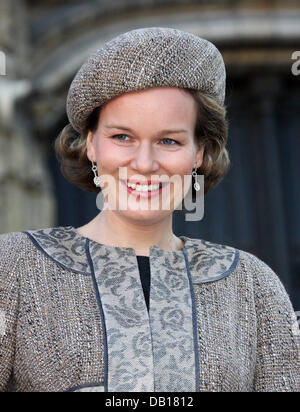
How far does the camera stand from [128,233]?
1.32 meters

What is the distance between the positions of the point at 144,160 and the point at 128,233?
173 mm

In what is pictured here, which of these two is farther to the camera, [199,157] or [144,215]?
[199,157]

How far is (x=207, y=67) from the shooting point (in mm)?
1268

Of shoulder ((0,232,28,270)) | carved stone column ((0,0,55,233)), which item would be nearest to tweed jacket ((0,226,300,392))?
shoulder ((0,232,28,270))

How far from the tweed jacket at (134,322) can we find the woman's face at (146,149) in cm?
10

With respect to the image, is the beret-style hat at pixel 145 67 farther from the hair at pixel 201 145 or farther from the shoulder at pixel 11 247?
the shoulder at pixel 11 247

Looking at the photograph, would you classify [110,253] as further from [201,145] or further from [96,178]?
[201,145]

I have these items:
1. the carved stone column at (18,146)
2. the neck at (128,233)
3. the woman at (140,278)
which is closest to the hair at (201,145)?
the woman at (140,278)

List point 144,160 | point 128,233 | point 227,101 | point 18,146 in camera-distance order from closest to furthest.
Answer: point 144,160, point 128,233, point 18,146, point 227,101

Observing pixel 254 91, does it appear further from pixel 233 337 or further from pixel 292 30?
pixel 233 337

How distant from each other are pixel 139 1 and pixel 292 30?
0.79 m

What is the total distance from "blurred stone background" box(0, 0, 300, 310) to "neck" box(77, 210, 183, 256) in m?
2.10

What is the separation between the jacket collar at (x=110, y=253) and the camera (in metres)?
1.29

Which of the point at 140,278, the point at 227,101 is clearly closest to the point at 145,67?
the point at 140,278
